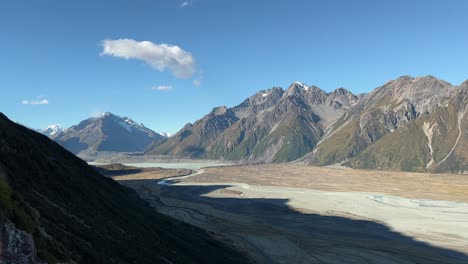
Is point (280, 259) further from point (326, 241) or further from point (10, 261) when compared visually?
point (10, 261)

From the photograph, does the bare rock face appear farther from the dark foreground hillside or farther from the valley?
the valley

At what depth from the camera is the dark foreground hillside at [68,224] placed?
1852 centimetres

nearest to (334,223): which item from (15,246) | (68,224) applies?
(68,224)

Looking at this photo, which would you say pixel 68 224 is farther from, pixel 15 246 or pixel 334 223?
pixel 334 223

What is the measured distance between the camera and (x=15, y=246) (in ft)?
53.9

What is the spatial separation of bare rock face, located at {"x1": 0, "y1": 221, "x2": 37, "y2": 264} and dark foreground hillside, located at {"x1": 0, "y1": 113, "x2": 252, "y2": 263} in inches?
1.5

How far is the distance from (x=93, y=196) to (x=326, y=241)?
4912 centimetres

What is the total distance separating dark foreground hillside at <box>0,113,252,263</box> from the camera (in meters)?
18.5

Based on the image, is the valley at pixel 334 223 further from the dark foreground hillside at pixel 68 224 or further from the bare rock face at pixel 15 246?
the bare rock face at pixel 15 246

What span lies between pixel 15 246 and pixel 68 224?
14.4m

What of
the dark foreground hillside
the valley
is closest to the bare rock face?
the dark foreground hillside

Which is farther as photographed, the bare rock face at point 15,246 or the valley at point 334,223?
the valley at point 334,223

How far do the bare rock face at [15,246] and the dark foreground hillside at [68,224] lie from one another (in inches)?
1.5

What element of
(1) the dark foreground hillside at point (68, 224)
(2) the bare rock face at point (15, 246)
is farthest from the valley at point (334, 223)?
(2) the bare rock face at point (15, 246)
